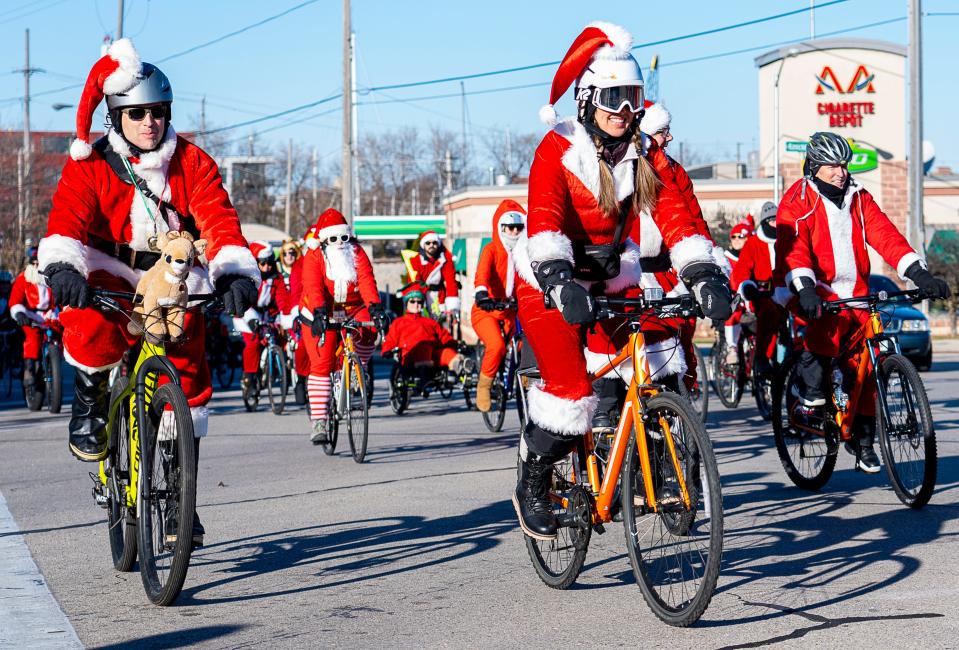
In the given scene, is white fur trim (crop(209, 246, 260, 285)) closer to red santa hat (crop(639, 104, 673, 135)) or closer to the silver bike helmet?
the silver bike helmet

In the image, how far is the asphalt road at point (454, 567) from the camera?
5074 millimetres

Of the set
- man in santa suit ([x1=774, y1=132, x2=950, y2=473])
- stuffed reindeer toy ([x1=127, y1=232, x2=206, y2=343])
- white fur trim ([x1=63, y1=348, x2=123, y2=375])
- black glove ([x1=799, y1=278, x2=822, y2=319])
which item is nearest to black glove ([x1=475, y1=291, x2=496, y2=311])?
man in santa suit ([x1=774, y1=132, x2=950, y2=473])

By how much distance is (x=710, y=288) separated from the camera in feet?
16.8

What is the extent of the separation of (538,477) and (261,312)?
11.2 metres

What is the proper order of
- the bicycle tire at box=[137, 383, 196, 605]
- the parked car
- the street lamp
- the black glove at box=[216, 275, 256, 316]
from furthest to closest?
the street lamp
the parked car
the black glove at box=[216, 275, 256, 316]
the bicycle tire at box=[137, 383, 196, 605]

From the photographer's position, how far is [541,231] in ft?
17.8

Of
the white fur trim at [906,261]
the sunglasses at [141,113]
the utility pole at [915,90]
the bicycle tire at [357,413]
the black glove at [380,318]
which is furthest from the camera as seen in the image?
the utility pole at [915,90]

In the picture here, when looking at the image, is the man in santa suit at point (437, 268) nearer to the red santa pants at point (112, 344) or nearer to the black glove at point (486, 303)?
the black glove at point (486, 303)

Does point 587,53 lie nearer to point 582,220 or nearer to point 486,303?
point 582,220

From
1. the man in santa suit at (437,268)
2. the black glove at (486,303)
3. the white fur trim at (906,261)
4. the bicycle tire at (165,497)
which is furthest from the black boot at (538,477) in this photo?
the man in santa suit at (437,268)

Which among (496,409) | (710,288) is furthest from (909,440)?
(496,409)

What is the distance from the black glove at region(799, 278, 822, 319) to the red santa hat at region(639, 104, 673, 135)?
2.22m

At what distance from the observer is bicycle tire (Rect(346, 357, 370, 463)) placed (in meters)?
10.8

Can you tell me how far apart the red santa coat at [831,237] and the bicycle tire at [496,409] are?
4693 millimetres
